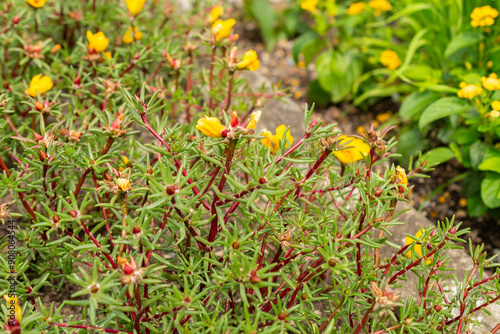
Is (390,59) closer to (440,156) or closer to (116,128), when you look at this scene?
(440,156)

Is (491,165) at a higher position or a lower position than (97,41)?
lower

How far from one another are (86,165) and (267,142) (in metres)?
0.67

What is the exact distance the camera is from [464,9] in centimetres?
274

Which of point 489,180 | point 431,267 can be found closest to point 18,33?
point 431,267

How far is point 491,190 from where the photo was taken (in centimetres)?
219

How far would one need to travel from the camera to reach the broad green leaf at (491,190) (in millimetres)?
2143

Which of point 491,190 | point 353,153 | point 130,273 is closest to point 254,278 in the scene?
point 130,273

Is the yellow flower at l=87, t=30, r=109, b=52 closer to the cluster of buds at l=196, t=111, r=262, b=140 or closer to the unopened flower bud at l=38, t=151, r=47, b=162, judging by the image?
the unopened flower bud at l=38, t=151, r=47, b=162

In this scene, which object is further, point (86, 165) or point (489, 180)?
point (489, 180)

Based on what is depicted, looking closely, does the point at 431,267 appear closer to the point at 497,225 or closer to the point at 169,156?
the point at 169,156

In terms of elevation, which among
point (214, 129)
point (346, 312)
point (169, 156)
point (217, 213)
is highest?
point (214, 129)

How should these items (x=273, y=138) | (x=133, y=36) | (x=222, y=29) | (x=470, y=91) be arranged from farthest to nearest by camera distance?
(x=133, y=36) < (x=470, y=91) < (x=222, y=29) < (x=273, y=138)

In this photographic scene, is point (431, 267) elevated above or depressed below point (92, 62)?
below

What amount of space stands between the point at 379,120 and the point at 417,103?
65cm
